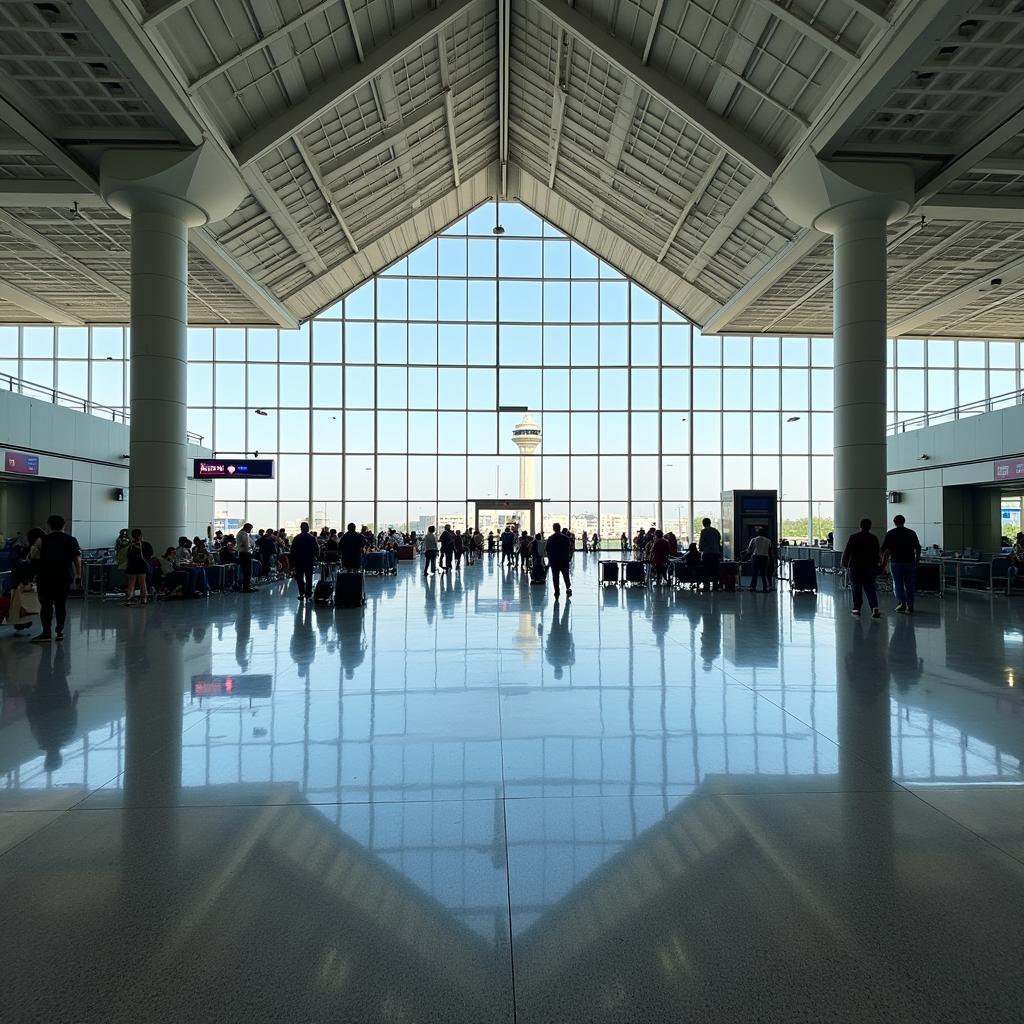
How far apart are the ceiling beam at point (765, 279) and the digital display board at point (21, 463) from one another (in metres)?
20.9

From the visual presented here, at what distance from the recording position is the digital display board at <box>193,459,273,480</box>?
2352 centimetres

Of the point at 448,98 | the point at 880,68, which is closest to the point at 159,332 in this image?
the point at 448,98

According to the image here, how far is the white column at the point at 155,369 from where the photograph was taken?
15.0 meters

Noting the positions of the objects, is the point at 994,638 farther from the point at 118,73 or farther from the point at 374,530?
the point at 374,530

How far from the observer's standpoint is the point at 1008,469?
66.3 ft

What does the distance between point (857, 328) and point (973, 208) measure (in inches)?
195

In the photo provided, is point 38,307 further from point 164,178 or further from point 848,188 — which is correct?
point 848,188

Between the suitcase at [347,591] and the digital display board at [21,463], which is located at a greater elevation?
the digital display board at [21,463]

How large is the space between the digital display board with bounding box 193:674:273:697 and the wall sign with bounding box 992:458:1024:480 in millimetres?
21057

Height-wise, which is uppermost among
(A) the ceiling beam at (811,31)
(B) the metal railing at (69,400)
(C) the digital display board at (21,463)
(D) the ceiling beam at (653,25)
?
(D) the ceiling beam at (653,25)

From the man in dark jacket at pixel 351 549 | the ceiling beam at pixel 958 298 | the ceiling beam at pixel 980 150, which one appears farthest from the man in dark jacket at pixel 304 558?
the ceiling beam at pixel 958 298

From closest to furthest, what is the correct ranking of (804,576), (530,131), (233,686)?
(233,686), (804,576), (530,131)

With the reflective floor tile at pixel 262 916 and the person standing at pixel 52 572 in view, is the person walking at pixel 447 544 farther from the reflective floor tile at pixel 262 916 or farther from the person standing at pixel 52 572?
the reflective floor tile at pixel 262 916

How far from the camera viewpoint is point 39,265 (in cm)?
2339
